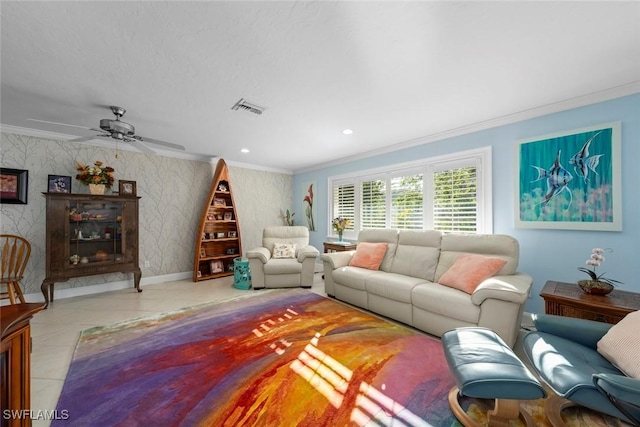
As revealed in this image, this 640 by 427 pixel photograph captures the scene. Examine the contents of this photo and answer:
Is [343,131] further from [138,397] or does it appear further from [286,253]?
[138,397]

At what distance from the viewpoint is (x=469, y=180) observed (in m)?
3.42

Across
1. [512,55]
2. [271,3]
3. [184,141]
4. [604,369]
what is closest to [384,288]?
[604,369]

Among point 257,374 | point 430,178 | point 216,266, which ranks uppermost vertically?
point 430,178

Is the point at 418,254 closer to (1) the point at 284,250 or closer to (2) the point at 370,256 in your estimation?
(2) the point at 370,256

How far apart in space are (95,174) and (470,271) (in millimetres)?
5086

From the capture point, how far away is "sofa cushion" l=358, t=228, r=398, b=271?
11.7ft

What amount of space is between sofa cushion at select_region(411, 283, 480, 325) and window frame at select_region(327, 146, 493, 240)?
1.28m

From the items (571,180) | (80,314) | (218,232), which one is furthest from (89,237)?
(571,180)

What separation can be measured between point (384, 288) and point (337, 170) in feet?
9.85

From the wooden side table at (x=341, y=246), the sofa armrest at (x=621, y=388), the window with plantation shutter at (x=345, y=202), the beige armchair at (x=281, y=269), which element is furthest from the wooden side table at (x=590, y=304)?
the window with plantation shutter at (x=345, y=202)

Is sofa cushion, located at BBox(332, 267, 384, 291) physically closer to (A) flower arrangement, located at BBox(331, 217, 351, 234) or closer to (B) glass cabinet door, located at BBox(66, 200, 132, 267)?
(A) flower arrangement, located at BBox(331, 217, 351, 234)

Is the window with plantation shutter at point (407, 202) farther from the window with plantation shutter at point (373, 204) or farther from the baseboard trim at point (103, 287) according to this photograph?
the baseboard trim at point (103, 287)

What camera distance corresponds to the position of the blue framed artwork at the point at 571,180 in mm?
2412

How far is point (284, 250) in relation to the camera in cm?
451
